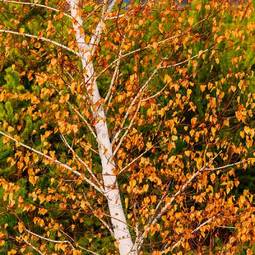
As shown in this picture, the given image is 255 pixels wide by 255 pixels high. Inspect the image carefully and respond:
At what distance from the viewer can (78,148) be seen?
1068 cm

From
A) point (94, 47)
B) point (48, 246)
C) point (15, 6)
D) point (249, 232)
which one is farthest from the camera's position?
point (15, 6)

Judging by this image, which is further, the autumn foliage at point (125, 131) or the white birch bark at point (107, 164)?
the autumn foliage at point (125, 131)

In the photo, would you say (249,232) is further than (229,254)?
Yes

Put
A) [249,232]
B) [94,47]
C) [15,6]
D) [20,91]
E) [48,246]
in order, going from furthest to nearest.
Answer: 1. [15,6]
2. [20,91]
3. [48,246]
4. [249,232]
5. [94,47]

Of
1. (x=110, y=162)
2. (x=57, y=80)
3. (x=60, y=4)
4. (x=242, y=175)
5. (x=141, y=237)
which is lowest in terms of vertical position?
(x=242, y=175)

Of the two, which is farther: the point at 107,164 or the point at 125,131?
the point at 125,131

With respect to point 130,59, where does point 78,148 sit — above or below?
below

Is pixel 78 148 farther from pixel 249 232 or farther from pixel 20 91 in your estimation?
pixel 249 232

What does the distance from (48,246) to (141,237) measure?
2793mm

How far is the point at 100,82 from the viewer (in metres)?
11.9

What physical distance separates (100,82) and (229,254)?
4.90 m

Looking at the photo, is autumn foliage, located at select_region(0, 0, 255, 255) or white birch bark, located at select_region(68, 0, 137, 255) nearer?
white birch bark, located at select_region(68, 0, 137, 255)

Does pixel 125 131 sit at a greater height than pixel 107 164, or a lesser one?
lesser

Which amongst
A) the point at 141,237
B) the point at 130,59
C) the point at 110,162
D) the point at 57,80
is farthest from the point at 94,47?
the point at 130,59
